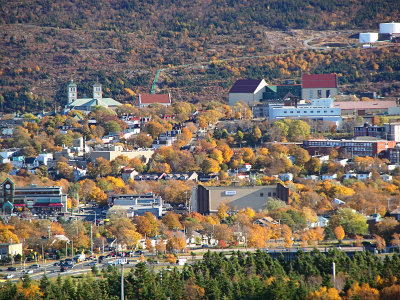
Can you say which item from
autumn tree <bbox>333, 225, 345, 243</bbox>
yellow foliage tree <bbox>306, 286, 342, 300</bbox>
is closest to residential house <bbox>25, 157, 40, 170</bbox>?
autumn tree <bbox>333, 225, 345, 243</bbox>

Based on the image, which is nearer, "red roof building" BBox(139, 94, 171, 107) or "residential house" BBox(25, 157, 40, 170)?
"residential house" BBox(25, 157, 40, 170)

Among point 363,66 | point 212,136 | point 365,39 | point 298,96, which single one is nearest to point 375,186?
point 212,136

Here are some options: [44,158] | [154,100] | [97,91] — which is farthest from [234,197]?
[97,91]

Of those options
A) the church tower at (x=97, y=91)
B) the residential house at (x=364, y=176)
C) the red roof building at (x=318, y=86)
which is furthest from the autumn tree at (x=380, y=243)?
the church tower at (x=97, y=91)

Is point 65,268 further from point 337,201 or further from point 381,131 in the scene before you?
point 381,131

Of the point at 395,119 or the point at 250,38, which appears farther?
the point at 250,38

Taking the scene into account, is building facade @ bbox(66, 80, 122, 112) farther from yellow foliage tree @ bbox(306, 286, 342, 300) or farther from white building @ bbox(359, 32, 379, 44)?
yellow foliage tree @ bbox(306, 286, 342, 300)

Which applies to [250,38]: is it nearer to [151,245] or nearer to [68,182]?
[68,182]
